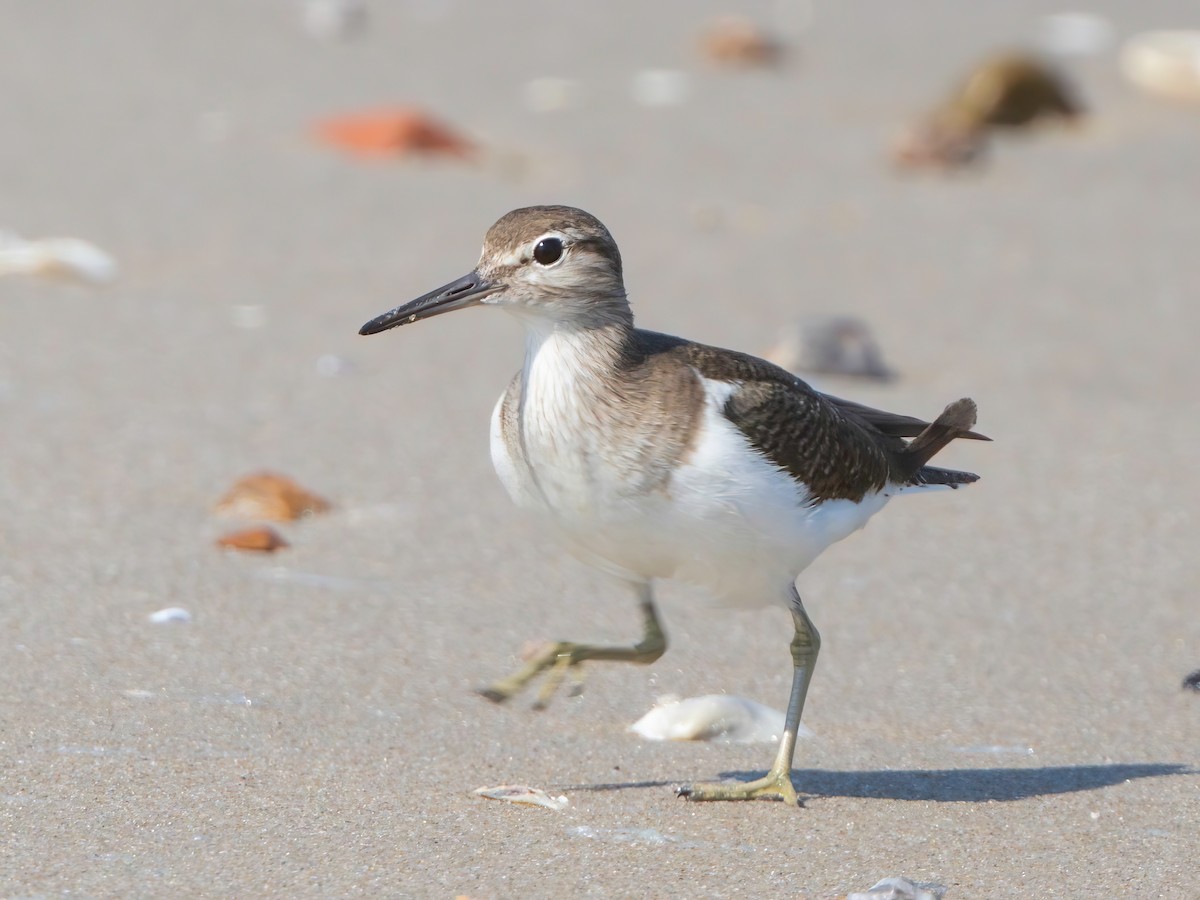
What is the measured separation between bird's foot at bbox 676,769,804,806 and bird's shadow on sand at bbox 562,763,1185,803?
0.36 ft

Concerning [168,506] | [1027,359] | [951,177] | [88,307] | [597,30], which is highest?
[597,30]

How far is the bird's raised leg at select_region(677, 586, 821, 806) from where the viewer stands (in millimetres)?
3978

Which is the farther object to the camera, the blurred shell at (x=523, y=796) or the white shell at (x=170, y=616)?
the white shell at (x=170, y=616)

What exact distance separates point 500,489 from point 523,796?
2170 millimetres

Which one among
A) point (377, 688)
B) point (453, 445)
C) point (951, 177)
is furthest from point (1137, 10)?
point (377, 688)

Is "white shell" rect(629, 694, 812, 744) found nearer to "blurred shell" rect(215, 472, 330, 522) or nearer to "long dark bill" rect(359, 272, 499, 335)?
"long dark bill" rect(359, 272, 499, 335)

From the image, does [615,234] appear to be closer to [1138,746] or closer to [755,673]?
[755,673]

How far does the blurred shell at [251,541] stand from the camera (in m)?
5.21

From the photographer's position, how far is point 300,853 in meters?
3.46

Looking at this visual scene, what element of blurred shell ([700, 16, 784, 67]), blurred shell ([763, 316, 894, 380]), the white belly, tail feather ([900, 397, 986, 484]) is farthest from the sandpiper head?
blurred shell ([700, 16, 784, 67])

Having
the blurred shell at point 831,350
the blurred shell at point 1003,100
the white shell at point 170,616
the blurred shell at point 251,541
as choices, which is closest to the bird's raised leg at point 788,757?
the white shell at point 170,616

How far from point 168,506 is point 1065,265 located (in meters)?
4.49

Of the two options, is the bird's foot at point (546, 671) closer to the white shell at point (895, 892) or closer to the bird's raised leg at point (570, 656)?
the bird's raised leg at point (570, 656)

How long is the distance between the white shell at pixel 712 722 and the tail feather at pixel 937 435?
0.77 m
